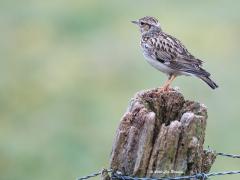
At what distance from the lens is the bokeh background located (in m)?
18.7

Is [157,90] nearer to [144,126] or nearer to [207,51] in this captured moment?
[144,126]

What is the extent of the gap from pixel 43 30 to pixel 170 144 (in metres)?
20.2

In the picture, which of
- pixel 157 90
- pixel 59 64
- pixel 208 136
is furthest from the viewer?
pixel 59 64

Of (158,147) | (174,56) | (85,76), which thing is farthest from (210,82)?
(85,76)

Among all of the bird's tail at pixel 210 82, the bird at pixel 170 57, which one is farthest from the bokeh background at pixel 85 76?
the bird's tail at pixel 210 82

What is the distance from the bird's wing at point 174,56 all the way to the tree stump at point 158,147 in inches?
136

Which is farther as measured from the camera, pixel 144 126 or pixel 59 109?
pixel 59 109

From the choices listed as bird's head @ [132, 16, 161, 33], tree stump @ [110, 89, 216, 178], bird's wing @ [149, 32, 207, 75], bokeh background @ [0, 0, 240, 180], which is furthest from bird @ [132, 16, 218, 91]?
bokeh background @ [0, 0, 240, 180]

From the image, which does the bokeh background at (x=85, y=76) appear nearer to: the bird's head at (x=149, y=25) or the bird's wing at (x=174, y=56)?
the bird's head at (x=149, y=25)

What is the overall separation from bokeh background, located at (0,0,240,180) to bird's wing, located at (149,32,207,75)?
17.8ft

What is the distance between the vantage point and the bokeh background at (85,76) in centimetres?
1869

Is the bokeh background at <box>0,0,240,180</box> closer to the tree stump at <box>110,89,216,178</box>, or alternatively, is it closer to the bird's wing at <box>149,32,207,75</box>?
the bird's wing at <box>149,32,207,75</box>

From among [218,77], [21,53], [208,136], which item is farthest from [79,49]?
[208,136]

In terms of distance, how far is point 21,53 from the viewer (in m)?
26.3
